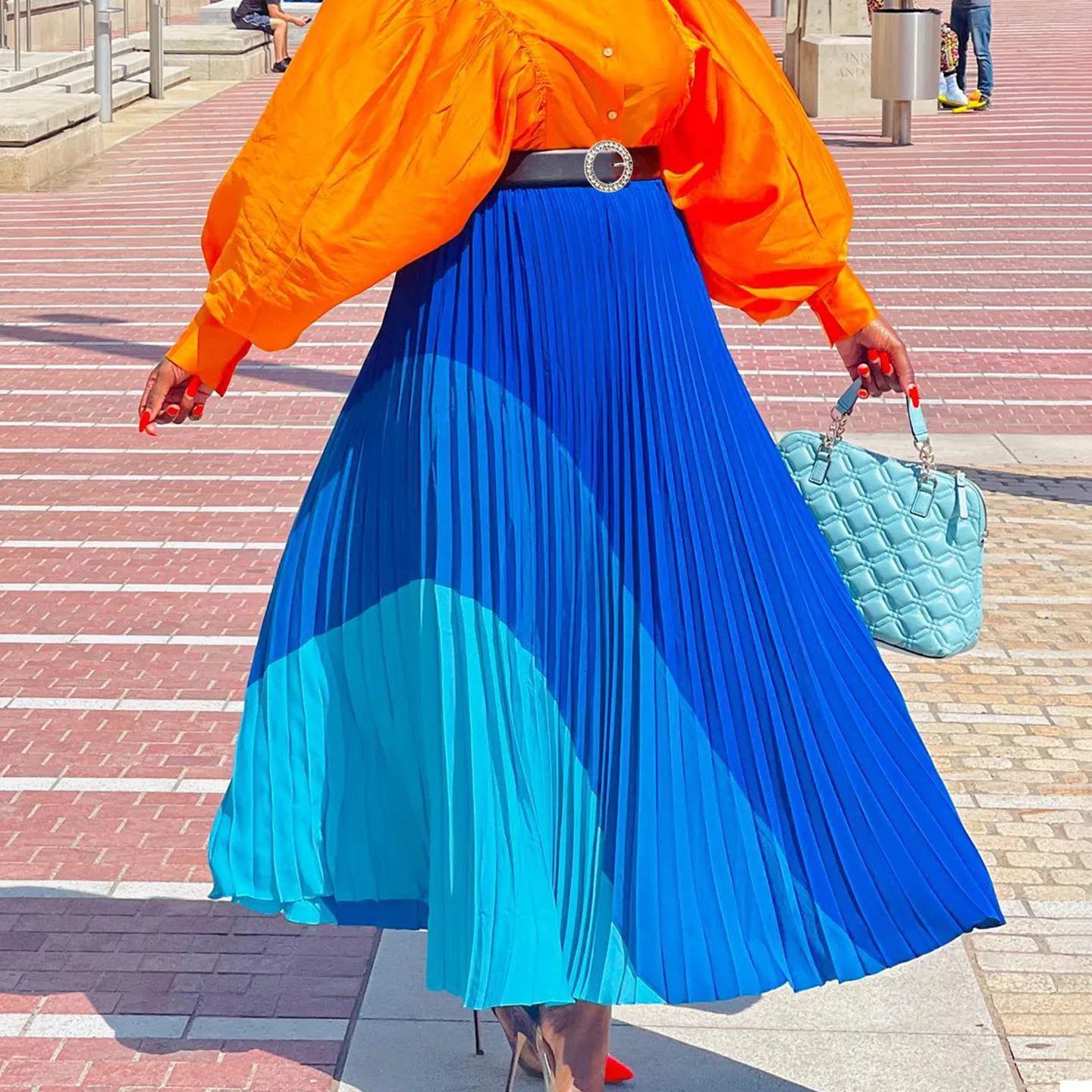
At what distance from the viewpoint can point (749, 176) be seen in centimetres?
297

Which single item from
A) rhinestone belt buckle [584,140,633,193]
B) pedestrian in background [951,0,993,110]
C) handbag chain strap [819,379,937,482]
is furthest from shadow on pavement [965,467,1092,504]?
pedestrian in background [951,0,993,110]

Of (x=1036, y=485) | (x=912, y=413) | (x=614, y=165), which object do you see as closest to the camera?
(x=614, y=165)

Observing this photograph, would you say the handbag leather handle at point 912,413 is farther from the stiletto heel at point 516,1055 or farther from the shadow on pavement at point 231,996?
the stiletto heel at point 516,1055

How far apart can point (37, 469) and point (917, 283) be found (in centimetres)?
621

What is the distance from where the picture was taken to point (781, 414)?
886cm

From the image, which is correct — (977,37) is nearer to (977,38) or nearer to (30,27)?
Answer: (977,38)

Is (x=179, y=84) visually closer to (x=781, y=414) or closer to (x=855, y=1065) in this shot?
(x=781, y=414)

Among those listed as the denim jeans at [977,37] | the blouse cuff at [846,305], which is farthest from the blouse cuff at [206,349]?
the denim jeans at [977,37]

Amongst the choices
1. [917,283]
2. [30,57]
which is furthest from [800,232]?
[30,57]

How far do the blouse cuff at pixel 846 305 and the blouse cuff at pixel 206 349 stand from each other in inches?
36.7

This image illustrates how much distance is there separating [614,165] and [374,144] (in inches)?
14.0

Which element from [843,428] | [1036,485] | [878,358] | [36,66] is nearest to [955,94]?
[36,66]

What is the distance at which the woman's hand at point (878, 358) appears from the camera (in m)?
3.20

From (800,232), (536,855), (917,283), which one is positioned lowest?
(917,283)
